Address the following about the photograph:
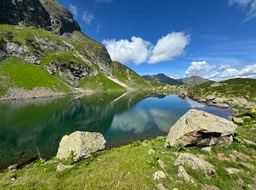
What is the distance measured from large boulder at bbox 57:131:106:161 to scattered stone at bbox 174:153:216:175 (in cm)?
1177

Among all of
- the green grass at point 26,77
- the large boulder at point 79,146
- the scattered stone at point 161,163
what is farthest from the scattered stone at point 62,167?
the green grass at point 26,77

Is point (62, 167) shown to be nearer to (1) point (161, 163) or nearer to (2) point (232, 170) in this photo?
(1) point (161, 163)

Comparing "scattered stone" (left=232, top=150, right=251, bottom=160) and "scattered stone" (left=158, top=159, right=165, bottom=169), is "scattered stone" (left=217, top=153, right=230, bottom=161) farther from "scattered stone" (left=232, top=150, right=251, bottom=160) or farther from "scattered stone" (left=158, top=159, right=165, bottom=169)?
"scattered stone" (left=158, top=159, right=165, bottom=169)

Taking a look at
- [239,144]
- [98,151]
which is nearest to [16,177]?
[98,151]

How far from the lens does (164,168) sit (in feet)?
57.9

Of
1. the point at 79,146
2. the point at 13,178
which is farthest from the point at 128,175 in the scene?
the point at 13,178

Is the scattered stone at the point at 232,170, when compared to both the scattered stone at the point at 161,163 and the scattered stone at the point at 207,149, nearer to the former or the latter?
the scattered stone at the point at 207,149

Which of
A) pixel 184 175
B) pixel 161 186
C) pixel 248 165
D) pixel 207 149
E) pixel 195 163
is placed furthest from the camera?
pixel 207 149

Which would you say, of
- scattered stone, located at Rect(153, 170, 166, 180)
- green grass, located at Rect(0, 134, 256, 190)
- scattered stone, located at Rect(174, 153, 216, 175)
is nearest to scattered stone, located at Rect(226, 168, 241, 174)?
green grass, located at Rect(0, 134, 256, 190)

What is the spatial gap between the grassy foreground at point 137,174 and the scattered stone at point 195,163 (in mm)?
489

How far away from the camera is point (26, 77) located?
579ft

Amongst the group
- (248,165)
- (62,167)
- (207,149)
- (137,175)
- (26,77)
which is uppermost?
(207,149)

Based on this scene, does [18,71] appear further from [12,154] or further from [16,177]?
[16,177]

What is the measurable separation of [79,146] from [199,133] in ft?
51.5
